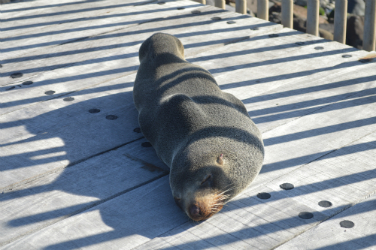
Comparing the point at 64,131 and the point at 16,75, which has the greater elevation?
the point at 16,75

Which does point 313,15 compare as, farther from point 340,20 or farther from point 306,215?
point 306,215

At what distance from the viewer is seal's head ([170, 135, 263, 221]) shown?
2967mm

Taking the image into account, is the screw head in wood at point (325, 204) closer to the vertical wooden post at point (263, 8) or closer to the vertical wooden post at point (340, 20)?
the vertical wooden post at point (340, 20)

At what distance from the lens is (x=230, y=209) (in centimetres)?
315

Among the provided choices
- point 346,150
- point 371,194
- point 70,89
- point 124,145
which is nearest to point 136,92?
point 124,145

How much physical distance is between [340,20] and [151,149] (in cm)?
338

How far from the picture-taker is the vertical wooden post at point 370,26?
18.6ft

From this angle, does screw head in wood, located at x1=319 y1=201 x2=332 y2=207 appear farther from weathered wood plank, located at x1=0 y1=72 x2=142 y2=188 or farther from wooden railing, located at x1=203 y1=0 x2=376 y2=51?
wooden railing, located at x1=203 y1=0 x2=376 y2=51

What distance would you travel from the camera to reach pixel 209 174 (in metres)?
3.02

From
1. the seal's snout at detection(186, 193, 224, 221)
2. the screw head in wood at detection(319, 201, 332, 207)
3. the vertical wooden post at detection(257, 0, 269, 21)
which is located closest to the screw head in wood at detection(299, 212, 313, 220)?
the screw head in wood at detection(319, 201, 332, 207)

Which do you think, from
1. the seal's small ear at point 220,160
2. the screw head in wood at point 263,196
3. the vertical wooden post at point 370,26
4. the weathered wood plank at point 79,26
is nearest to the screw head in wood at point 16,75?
the weathered wood plank at point 79,26

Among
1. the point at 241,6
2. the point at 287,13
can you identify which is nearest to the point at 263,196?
the point at 287,13

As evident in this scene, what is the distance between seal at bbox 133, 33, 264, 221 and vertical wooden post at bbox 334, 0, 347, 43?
2601 millimetres

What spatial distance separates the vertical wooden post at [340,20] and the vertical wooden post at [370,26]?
0.27 meters
